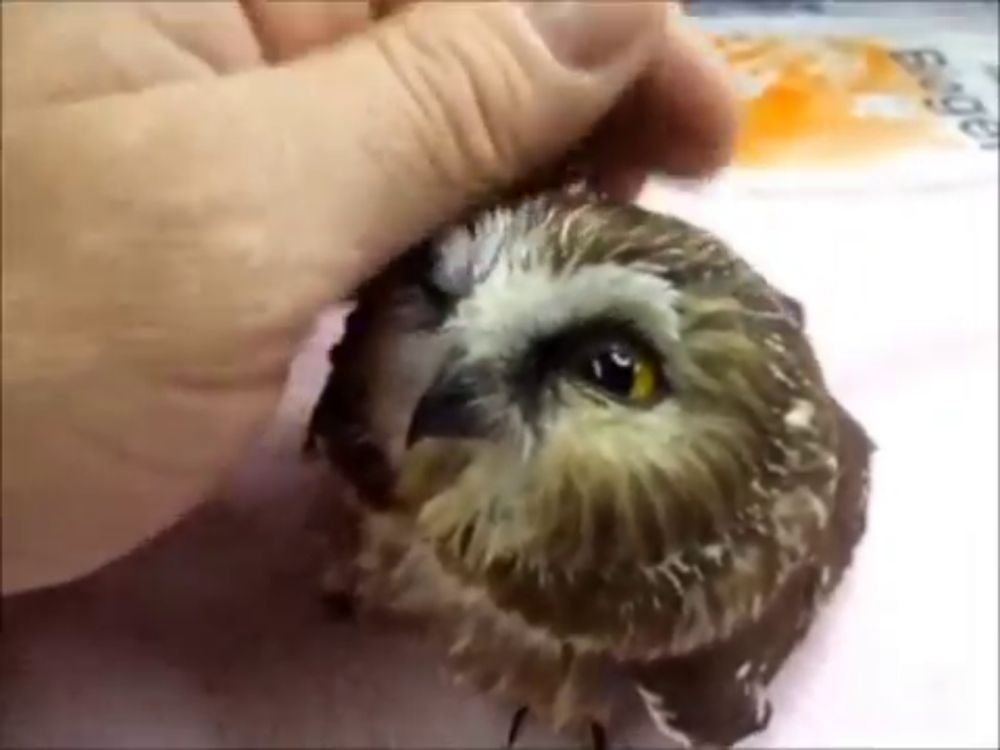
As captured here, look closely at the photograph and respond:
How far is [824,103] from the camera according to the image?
101 cm

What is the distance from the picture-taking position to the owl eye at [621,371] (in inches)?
21.0

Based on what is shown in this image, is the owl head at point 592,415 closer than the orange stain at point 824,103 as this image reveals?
Yes

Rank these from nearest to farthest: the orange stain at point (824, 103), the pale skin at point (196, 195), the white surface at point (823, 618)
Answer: the pale skin at point (196, 195) < the white surface at point (823, 618) < the orange stain at point (824, 103)

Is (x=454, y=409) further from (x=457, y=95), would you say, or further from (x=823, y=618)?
(x=823, y=618)

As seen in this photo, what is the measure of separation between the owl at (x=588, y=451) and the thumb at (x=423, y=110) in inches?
0.7

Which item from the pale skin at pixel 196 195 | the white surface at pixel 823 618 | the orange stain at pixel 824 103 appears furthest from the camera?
the orange stain at pixel 824 103

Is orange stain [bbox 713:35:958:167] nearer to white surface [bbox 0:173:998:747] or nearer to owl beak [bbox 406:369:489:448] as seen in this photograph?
white surface [bbox 0:173:998:747]

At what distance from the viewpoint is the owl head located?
0.53 metres

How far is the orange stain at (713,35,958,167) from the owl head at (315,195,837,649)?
1.33 feet

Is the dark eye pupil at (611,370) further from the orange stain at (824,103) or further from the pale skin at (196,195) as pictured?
the orange stain at (824,103)

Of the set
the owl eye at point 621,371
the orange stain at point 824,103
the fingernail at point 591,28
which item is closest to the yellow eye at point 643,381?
the owl eye at point 621,371

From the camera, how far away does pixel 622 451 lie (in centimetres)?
54

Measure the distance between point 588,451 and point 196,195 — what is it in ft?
0.44

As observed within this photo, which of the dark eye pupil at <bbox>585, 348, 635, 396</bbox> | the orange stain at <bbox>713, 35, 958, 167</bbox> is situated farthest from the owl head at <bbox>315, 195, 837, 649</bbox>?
the orange stain at <bbox>713, 35, 958, 167</bbox>
